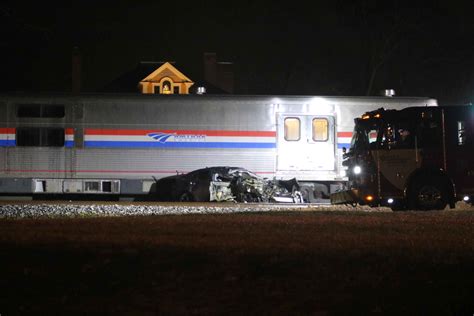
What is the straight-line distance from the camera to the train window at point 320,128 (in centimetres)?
2570

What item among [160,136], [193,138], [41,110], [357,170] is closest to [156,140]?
[160,136]

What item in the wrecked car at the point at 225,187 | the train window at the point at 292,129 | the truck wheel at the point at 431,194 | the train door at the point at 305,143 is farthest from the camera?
the train window at the point at 292,129

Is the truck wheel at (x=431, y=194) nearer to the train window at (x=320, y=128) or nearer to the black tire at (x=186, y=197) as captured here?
the train window at (x=320, y=128)

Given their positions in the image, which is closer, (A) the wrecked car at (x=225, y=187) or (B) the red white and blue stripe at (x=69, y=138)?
(A) the wrecked car at (x=225, y=187)

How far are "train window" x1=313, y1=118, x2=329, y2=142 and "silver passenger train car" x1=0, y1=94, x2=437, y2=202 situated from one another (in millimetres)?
35

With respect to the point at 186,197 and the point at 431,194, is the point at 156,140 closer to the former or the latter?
the point at 186,197

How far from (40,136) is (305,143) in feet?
30.1

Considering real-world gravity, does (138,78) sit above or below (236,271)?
above

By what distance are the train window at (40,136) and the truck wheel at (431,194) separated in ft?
41.7

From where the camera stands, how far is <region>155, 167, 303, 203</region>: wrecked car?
2478 cm

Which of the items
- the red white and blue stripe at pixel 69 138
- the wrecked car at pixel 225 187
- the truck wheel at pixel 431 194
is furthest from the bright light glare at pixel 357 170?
the red white and blue stripe at pixel 69 138

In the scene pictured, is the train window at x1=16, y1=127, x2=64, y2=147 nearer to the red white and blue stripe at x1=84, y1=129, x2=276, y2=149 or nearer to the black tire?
the red white and blue stripe at x1=84, y1=129, x2=276, y2=149

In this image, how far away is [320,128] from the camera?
25.8 m

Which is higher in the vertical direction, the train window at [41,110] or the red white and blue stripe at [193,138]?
the train window at [41,110]
